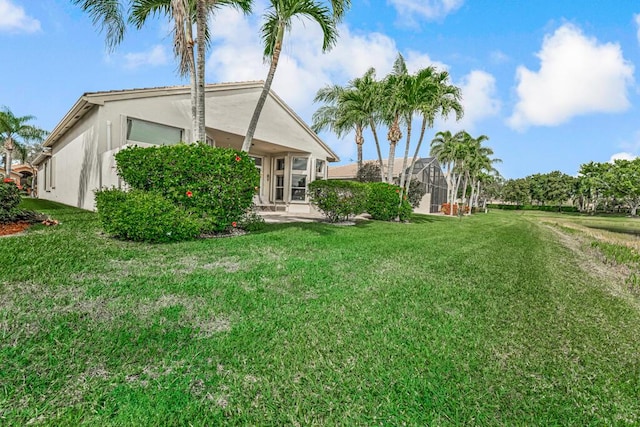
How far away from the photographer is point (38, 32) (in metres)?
9.45

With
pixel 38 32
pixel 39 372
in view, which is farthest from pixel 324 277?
pixel 38 32

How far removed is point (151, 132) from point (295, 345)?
10.4 metres

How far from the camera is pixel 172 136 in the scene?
10977 millimetres

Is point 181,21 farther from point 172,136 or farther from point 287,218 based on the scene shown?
point 287,218

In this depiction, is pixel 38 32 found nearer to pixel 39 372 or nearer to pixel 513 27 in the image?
pixel 39 372

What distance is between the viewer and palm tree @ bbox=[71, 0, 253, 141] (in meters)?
7.52

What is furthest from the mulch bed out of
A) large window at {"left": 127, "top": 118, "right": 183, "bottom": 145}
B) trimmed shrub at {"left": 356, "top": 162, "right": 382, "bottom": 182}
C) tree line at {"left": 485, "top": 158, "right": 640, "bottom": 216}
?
tree line at {"left": 485, "top": 158, "right": 640, "bottom": 216}

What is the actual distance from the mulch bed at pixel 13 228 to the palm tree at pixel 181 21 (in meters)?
4.05

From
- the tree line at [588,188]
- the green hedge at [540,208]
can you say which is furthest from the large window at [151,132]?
the green hedge at [540,208]

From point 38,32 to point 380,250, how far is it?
12.3 metres

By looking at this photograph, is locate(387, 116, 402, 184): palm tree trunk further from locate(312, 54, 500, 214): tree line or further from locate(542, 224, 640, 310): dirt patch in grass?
locate(542, 224, 640, 310): dirt patch in grass

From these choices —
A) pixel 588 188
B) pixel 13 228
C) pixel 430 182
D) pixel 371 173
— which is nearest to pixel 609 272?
pixel 13 228

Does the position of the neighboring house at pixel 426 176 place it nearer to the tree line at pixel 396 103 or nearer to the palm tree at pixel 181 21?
the tree line at pixel 396 103

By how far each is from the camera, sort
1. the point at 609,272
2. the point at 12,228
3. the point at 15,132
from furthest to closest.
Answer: the point at 15,132 → the point at 609,272 → the point at 12,228
